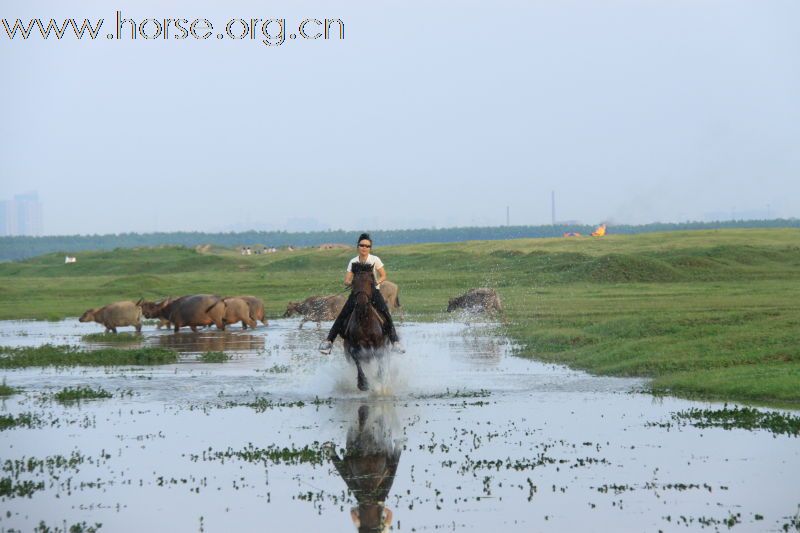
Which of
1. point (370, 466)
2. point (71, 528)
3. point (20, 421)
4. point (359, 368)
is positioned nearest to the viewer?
point (71, 528)

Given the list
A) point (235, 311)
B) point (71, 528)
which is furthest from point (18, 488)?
point (235, 311)

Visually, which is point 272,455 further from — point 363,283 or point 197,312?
point 197,312

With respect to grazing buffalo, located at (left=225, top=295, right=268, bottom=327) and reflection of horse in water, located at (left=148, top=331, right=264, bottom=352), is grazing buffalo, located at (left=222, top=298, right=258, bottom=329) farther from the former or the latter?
reflection of horse in water, located at (left=148, top=331, right=264, bottom=352)

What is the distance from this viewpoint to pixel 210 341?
33.2m

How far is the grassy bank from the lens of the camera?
22902 mm

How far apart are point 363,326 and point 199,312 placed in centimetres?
1806

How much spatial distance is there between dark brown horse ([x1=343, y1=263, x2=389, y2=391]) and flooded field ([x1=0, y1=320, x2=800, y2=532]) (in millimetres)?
493

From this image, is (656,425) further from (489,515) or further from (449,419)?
(489,515)

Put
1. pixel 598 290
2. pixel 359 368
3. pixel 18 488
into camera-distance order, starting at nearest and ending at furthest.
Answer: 1. pixel 18 488
2. pixel 359 368
3. pixel 598 290

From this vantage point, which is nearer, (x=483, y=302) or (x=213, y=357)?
(x=213, y=357)

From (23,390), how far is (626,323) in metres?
14.8

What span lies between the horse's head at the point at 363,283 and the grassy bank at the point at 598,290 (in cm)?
535

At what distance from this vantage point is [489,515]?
11.1 m

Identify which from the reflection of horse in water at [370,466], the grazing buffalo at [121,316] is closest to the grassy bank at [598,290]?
the reflection of horse in water at [370,466]
